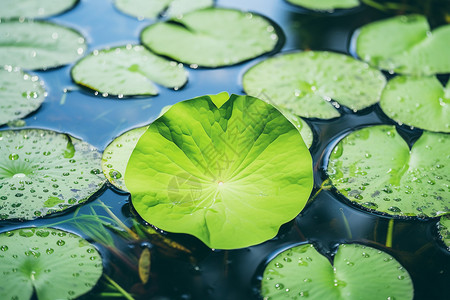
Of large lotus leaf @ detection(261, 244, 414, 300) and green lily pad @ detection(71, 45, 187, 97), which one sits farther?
green lily pad @ detection(71, 45, 187, 97)

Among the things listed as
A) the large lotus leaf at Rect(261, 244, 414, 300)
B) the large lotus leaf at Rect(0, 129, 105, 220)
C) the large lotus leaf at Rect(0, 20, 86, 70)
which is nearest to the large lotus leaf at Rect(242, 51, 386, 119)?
the large lotus leaf at Rect(261, 244, 414, 300)

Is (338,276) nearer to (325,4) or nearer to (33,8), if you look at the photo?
(325,4)

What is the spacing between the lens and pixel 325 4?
2.48 metres

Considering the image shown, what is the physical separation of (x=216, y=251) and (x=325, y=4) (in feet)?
5.55

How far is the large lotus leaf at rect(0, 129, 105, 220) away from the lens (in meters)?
1.42

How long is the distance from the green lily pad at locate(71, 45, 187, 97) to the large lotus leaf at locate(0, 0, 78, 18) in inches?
21.7

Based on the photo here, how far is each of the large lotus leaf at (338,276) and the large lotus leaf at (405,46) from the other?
1080mm

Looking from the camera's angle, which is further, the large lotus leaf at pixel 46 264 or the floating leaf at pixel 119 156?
the floating leaf at pixel 119 156

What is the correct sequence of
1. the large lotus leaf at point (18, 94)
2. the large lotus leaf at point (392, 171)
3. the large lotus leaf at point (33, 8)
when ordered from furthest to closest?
1. the large lotus leaf at point (33, 8)
2. the large lotus leaf at point (18, 94)
3. the large lotus leaf at point (392, 171)

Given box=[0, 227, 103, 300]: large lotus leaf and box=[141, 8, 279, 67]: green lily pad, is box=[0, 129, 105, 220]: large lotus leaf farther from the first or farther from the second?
box=[141, 8, 279, 67]: green lily pad

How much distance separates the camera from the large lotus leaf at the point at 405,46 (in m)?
2.09

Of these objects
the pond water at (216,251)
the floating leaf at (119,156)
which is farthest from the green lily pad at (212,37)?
the floating leaf at (119,156)

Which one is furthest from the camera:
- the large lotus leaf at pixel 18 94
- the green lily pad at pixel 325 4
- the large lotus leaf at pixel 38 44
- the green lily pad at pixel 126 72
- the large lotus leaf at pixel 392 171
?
the green lily pad at pixel 325 4

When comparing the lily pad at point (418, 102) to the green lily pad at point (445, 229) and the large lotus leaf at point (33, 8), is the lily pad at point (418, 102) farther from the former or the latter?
the large lotus leaf at point (33, 8)
